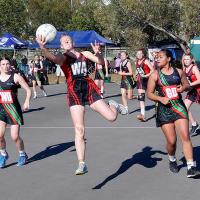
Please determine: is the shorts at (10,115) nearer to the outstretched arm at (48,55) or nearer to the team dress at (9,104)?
the team dress at (9,104)

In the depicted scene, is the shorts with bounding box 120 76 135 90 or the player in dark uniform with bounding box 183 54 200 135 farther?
the shorts with bounding box 120 76 135 90

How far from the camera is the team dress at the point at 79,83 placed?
7.04 m

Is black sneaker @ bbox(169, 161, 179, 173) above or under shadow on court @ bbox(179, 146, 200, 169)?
above

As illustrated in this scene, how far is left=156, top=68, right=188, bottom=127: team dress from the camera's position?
23.7 feet

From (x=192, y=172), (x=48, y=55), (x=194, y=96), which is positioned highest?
(x=48, y=55)

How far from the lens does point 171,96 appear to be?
7.28 m

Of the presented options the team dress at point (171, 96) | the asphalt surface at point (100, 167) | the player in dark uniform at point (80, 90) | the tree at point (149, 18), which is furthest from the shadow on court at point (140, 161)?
the tree at point (149, 18)

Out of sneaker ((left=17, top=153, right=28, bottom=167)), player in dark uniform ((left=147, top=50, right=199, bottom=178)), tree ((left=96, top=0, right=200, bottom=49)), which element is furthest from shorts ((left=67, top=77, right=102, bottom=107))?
tree ((left=96, top=0, right=200, bottom=49))

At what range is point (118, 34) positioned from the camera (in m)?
46.5

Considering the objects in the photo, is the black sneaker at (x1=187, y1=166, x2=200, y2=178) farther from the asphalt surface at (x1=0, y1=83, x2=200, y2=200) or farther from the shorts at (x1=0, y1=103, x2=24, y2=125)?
the shorts at (x1=0, y1=103, x2=24, y2=125)

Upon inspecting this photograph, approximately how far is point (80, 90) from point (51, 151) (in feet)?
8.92

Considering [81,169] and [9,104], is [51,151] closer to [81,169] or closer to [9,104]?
[9,104]

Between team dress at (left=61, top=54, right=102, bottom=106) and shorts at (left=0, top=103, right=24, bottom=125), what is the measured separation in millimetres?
1327

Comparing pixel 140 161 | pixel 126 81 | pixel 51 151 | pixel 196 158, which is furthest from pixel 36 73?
pixel 196 158
